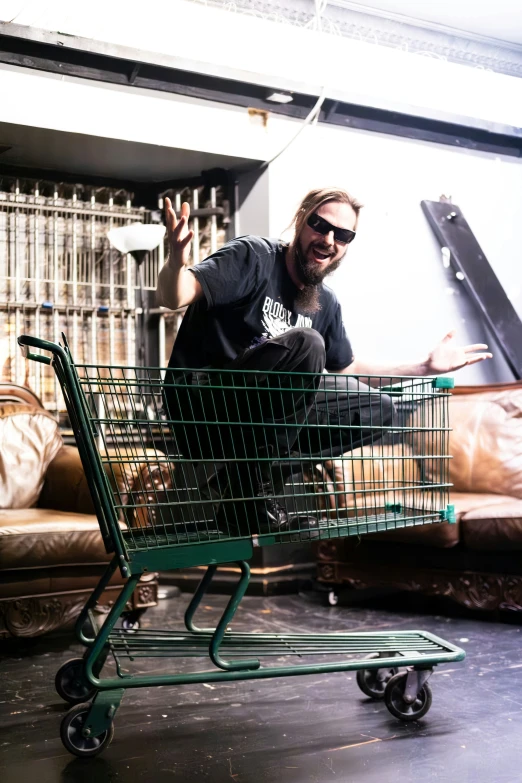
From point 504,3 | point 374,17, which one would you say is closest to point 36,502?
point 374,17

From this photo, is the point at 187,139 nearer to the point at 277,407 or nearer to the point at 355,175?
the point at 355,175

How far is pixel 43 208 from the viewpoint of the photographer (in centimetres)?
537

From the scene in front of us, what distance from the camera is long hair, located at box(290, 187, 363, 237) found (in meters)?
2.50

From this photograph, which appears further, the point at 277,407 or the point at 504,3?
the point at 504,3

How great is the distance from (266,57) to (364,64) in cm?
73

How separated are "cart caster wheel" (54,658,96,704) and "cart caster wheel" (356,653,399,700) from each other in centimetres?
78

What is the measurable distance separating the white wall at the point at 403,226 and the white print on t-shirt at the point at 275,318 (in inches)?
96.0

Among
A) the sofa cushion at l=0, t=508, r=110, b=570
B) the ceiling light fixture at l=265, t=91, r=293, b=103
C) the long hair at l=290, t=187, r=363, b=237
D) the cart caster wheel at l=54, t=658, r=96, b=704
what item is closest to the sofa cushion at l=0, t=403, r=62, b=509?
the sofa cushion at l=0, t=508, r=110, b=570

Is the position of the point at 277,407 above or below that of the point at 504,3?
below

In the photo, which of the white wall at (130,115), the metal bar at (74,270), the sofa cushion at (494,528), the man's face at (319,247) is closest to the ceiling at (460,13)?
the white wall at (130,115)

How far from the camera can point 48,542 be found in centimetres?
291

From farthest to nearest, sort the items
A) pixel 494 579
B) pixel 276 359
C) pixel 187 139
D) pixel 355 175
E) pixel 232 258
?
pixel 355 175 < pixel 187 139 < pixel 494 579 < pixel 232 258 < pixel 276 359

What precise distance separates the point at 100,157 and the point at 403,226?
6.57ft

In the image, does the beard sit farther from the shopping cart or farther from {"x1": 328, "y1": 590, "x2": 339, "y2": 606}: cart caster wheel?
{"x1": 328, "y1": 590, "x2": 339, "y2": 606}: cart caster wheel
